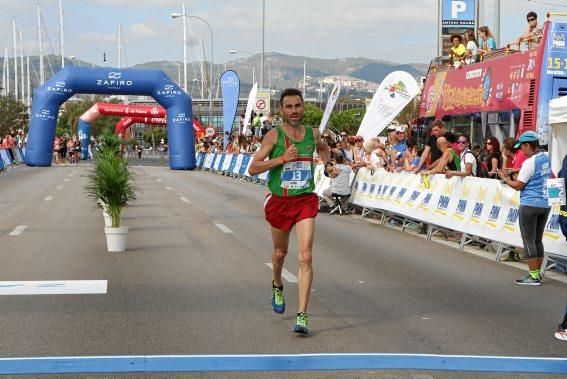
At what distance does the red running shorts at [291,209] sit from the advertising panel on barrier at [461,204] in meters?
4.99

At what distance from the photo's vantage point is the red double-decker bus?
58.7 ft

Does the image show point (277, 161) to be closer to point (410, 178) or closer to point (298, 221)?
point (298, 221)

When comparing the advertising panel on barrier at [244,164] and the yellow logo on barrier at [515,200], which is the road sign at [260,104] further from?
the yellow logo on barrier at [515,200]

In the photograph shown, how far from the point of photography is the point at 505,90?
65.0ft

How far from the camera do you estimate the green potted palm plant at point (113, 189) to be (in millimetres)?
13867

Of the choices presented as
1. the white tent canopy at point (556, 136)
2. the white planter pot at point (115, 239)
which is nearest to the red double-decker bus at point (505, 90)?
the white tent canopy at point (556, 136)

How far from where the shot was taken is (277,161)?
792 cm

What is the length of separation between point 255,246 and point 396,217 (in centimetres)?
523

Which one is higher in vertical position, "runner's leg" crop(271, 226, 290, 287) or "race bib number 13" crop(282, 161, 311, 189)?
"race bib number 13" crop(282, 161, 311, 189)

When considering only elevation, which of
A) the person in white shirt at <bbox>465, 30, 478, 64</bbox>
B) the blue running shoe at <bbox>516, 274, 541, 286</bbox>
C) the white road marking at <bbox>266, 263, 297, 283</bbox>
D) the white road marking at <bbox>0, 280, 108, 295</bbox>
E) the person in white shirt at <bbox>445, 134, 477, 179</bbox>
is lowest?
the blue running shoe at <bbox>516, 274, 541, 286</bbox>

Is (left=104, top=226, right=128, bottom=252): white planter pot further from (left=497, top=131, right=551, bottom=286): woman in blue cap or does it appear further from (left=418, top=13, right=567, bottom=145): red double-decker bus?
(left=418, top=13, right=567, bottom=145): red double-decker bus

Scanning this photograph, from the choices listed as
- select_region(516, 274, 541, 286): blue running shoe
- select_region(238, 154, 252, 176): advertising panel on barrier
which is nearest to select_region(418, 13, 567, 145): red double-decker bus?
select_region(516, 274, 541, 286): blue running shoe

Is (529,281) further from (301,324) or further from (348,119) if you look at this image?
(348,119)

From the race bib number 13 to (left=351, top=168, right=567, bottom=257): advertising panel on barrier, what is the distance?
5.08 m
